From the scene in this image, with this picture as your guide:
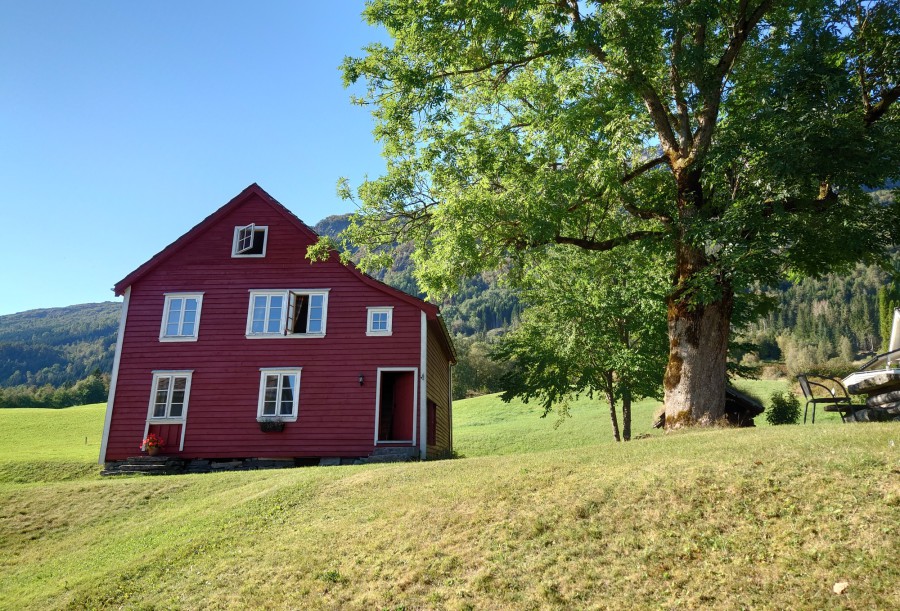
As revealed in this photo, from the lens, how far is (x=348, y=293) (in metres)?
21.4

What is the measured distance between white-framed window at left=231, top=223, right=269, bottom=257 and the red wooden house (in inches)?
1.6

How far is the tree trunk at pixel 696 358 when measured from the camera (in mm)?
12281

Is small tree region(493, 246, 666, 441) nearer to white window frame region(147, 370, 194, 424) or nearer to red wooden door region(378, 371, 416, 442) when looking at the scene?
red wooden door region(378, 371, 416, 442)

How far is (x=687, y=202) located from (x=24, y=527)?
16559 mm

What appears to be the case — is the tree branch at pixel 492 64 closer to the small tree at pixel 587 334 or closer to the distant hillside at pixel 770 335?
the small tree at pixel 587 334

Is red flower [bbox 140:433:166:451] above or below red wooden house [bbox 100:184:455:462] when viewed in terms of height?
below

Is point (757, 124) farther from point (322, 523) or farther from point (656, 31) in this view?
point (322, 523)

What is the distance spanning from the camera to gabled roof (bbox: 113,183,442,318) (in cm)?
2119

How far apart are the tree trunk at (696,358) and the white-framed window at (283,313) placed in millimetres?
12748

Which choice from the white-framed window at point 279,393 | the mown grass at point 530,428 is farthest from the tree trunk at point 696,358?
the white-framed window at point 279,393

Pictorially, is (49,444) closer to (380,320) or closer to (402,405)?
(402,405)

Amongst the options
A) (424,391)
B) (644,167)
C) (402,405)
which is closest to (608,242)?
(644,167)

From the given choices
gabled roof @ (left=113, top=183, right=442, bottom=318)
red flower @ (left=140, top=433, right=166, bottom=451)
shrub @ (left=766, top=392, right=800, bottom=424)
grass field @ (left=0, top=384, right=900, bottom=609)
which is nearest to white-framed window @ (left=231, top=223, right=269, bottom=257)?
gabled roof @ (left=113, top=183, right=442, bottom=318)

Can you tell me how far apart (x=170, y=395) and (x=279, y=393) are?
4.10 m
